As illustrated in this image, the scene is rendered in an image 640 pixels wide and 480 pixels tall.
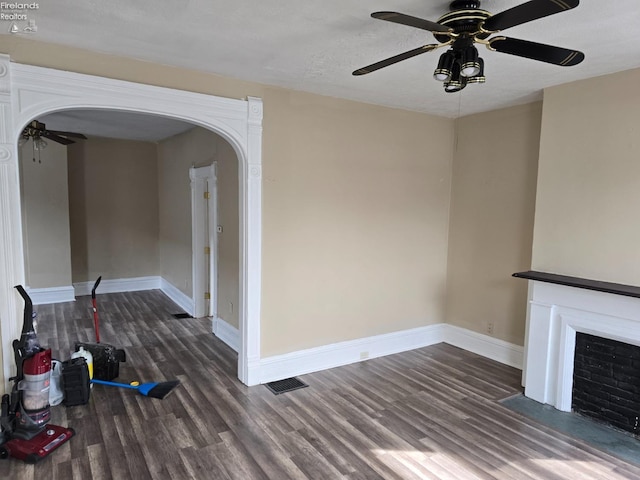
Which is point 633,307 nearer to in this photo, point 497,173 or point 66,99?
point 497,173

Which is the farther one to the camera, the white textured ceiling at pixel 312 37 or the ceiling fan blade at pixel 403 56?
the white textured ceiling at pixel 312 37

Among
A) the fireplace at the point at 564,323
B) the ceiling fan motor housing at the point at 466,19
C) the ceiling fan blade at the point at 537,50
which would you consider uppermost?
the ceiling fan motor housing at the point at 466,19

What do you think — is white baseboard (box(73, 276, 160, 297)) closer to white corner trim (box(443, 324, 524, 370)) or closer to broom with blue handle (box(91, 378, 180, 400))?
broom with blue handle (box(91, 378, 180, 400))

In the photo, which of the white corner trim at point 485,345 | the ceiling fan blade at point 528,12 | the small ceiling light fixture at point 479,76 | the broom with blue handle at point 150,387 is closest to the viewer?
the ceiling fan blade at point 528,12

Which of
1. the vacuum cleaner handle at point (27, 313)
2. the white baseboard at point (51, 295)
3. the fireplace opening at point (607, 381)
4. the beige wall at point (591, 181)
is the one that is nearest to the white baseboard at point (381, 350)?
the fireplace opening at point (607, 381)

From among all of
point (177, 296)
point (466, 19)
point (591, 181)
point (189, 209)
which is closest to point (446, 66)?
point (466, 19)

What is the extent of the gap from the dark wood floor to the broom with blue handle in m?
0.06

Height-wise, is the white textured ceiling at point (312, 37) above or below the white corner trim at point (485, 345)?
above

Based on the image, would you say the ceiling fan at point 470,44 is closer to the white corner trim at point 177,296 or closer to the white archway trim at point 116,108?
the white archway trim at point 116,108

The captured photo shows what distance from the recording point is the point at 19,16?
8.00ft

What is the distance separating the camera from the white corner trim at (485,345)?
14.4 ft

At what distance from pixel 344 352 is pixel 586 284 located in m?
2.37

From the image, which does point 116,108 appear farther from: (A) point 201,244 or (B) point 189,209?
(B) point 189,209

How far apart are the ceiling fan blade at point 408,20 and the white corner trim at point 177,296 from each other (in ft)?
17.2
